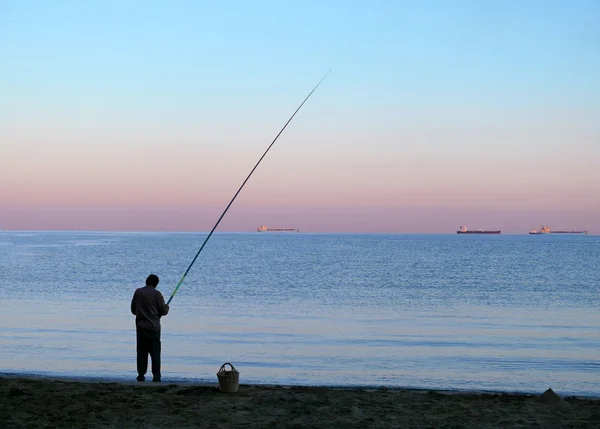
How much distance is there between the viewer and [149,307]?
355 inches

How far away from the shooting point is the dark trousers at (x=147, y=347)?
359 inches

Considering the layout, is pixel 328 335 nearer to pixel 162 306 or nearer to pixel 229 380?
pixel 162 306

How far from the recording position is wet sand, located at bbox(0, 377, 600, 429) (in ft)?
22.3

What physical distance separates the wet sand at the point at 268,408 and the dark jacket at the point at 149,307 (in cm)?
73

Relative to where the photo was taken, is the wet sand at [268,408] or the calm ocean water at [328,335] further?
the calm ocean water at [328,335]

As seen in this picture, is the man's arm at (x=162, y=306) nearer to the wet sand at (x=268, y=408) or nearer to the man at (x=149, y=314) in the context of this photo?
the man at (x=149, y=314)

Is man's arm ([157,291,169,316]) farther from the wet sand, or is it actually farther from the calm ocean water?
the calm ocean water

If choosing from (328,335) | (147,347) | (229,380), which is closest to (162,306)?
(147,347)

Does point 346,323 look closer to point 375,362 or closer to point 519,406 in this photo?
point 375,362

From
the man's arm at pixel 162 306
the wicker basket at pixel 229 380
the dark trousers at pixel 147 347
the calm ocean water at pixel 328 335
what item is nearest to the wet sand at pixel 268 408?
the wicker basket at pixel 229 380

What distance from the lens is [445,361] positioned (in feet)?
39.9

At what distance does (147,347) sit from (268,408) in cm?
233

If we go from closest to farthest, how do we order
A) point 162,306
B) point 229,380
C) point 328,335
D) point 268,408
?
1. point 268,408
2. point 229,380
3. point 162,306
4. point 328,335

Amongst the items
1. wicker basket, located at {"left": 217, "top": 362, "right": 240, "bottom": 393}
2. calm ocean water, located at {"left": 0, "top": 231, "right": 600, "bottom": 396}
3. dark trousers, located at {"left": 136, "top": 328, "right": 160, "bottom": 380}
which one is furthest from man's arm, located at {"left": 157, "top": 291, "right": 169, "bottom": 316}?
calm ocean water, located at {"left": 0, "top": 231, "right": 600, "bottom": 396}
